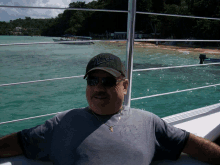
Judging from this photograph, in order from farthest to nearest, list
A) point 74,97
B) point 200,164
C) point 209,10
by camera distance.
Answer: point 209,10 → point 74,97 → point 200,164

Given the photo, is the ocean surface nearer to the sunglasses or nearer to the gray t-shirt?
the gray t-shirt

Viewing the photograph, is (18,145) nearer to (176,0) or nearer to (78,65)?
(78,65)

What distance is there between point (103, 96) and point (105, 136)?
0.17 metres

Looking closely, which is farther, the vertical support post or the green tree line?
the green tree line

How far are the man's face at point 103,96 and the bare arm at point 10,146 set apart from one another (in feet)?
1.15

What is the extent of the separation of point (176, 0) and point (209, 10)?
17602mm

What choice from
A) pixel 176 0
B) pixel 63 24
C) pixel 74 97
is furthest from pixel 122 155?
pixel 63 24

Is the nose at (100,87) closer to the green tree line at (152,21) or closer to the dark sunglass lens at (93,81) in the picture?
the dark sunglass lens at (93,81)

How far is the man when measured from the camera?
0.82m

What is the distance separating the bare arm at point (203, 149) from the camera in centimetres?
92

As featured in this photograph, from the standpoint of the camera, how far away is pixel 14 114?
7.95 meters

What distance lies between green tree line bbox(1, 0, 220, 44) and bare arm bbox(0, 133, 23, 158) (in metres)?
11.5

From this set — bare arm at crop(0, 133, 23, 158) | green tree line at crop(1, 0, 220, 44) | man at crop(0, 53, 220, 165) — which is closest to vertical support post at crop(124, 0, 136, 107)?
man at crop(0, 53, 220, 165)

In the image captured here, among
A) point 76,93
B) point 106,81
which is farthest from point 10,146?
point 76,93
